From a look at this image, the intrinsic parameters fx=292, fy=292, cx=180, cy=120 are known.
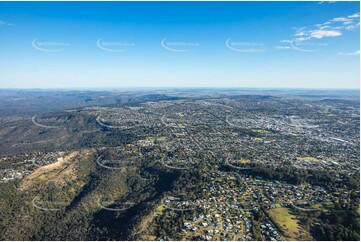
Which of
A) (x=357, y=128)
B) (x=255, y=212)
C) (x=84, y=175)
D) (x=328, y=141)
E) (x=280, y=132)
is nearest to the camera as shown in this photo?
(x=255, y=212)

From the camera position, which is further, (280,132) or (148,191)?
(280,132)

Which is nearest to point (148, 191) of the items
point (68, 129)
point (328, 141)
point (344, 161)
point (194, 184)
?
point (194, 184)

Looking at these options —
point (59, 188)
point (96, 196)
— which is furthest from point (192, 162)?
point (59, 188)

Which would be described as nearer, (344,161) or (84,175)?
(84,175)

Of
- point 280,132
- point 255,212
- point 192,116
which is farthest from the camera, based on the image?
point 192,116

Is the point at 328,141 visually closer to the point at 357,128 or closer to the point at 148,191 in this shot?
the point at 357,128

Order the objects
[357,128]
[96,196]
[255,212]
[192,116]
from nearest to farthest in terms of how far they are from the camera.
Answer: [255,212]
[96,196]
[357,128]
[192,116]

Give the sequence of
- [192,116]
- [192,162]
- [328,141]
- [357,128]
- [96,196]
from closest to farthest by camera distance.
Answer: [96,196] → [192,162] → [328,141] → [357,128] → [192,116]

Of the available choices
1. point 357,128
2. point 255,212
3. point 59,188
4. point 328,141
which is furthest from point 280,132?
point 59,188

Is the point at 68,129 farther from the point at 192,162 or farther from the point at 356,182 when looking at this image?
the point at 356,182
